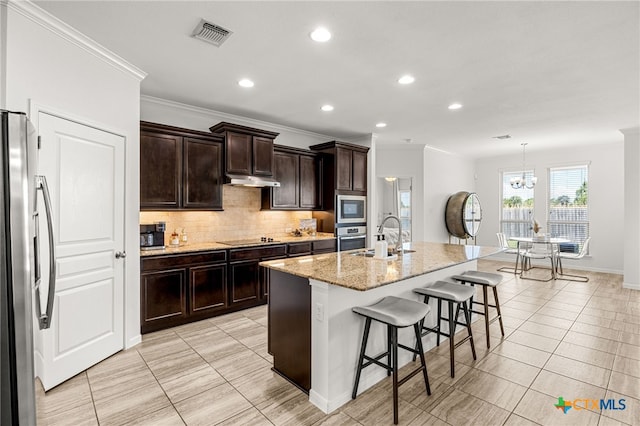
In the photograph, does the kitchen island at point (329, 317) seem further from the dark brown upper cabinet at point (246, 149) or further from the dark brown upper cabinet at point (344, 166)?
the dark brown upper cabinet at point (344, 166)

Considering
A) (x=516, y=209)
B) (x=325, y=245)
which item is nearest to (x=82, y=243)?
(x=325, y=245)

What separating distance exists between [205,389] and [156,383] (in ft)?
1.37

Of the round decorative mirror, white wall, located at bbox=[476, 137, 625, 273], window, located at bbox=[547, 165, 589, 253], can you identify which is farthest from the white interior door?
window, located at bbox=[547, 165, 589, 253]

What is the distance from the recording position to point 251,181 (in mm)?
4441

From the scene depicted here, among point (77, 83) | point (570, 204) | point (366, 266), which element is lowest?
point (366, 266)

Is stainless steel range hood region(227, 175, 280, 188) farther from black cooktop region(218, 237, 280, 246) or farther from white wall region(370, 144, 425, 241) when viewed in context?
white wall region(370, 144, 425, 241)

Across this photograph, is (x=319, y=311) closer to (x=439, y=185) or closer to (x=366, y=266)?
(x=366, y=266)

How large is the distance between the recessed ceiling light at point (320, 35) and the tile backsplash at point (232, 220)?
2.70 m

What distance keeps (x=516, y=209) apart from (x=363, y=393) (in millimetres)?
7637

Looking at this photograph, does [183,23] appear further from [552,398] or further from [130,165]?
[552,398]

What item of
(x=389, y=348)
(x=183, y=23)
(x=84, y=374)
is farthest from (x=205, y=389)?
(x=183, y=23)

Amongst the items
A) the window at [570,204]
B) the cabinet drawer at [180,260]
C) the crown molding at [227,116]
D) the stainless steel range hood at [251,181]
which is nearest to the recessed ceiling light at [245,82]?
the crown molding at [227,116]

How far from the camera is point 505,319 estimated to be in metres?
4.05

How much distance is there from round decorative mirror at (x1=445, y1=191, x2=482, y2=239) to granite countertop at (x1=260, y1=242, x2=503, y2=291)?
4.22 metres
